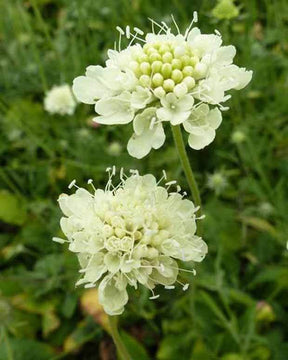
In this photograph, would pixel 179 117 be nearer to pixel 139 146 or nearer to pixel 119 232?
pixel 139 146

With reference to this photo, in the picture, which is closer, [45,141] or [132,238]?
[132,238]

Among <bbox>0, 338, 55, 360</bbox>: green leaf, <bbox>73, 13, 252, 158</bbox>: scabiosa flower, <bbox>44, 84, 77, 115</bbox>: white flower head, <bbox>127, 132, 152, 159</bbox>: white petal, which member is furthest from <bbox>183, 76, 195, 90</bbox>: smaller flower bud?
<bbox>44, 84, 77, 115</bbox>: white flower head

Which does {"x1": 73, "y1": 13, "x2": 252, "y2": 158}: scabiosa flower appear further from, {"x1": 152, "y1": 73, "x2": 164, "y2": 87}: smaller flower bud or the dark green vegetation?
the dark green vegetation

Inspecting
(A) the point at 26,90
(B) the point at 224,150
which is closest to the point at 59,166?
(A) the point at 26,90

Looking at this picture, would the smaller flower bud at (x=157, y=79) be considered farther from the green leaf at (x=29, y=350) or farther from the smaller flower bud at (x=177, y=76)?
the green leaf at (x=29, y=350)

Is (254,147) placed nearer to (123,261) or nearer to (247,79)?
(247,79)

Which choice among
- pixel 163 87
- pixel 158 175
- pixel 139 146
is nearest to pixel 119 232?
pixel 139 146

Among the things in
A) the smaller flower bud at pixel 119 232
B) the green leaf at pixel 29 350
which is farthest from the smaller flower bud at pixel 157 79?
the green leaf at pixel 29 350
